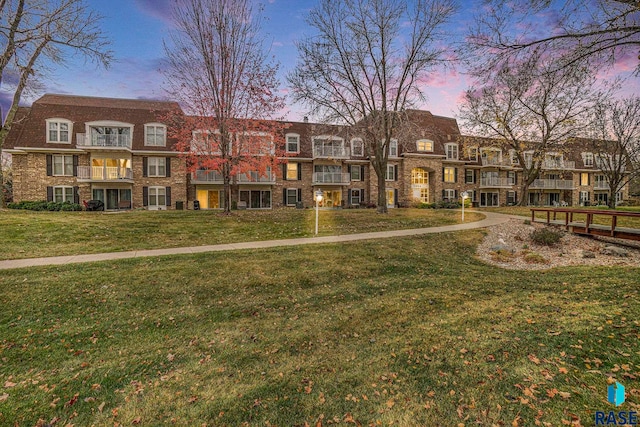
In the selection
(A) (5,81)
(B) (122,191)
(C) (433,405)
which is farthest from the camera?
(B) (122,191)

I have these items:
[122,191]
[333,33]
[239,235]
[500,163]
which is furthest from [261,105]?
[500,163]

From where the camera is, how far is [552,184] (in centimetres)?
3866

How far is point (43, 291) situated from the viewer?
6.19m

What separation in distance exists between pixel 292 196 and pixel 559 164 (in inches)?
1332

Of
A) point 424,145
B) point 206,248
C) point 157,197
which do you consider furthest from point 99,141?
point 424,145

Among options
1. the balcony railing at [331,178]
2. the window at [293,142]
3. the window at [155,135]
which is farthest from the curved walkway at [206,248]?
the window at [155,135]

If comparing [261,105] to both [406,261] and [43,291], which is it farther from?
[43,291]

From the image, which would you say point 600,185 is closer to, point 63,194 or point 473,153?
point 473,153

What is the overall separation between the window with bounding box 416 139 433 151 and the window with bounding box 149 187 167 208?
25721 millimetres

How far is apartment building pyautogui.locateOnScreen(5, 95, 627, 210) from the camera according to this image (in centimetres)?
2397

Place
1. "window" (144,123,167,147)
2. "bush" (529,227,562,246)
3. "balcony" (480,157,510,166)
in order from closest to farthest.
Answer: "bush" (529,227,562,246)
"window" (144,123,167,147)
"balcony" (480,157,510,166)

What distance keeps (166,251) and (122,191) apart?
2010 cm

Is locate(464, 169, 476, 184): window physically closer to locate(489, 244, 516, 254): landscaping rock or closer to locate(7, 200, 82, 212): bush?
locate(489, 244, 516, 254): landscaping rock

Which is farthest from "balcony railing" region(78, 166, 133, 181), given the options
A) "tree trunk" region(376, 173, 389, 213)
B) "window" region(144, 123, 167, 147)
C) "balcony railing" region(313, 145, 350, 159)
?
"tree trunk" region(376, 173, 389, 213)
